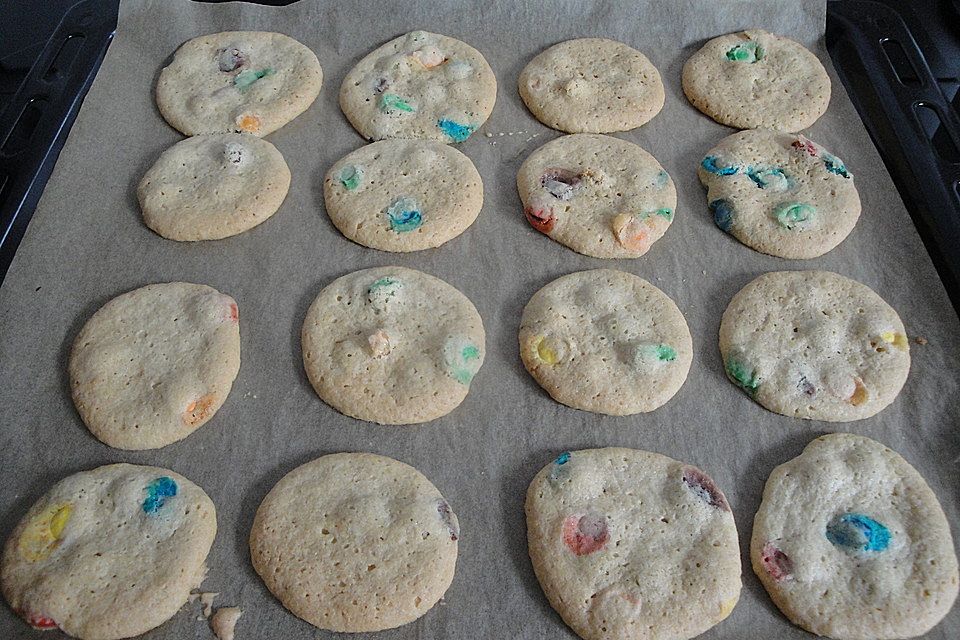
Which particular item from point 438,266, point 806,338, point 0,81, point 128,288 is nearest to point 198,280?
point 128,288

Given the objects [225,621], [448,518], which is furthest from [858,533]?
[225,621]

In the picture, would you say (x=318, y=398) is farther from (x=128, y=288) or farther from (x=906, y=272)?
(x=906, y=272)

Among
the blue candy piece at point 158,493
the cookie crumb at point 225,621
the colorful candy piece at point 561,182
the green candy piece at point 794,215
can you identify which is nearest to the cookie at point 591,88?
the colorful candy piece at point 561,182

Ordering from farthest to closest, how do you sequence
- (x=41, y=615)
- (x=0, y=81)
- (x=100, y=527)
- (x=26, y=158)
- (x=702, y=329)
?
(x=0, y=81) < (x=26, y=158) < (x=702, y=329) < (x=100, y=527) < (x=41, y=615)

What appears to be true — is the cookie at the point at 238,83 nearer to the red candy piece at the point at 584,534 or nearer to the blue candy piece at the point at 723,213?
the blue candy piece at the point at 723,213

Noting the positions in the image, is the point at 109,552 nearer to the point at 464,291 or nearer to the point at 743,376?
the point at 464,291

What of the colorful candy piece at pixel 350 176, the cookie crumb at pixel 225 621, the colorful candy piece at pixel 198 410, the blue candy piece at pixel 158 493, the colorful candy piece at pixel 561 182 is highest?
the colorful candy piece at pixel 350 176
